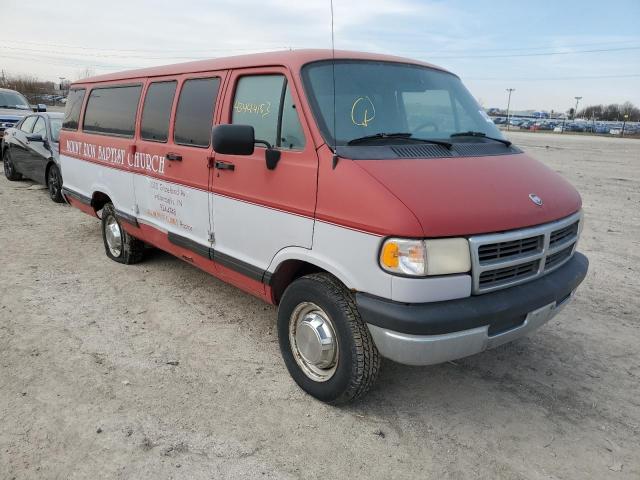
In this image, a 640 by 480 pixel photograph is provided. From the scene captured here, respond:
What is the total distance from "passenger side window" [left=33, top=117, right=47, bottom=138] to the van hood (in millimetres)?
8760

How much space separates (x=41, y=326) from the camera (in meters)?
4.23

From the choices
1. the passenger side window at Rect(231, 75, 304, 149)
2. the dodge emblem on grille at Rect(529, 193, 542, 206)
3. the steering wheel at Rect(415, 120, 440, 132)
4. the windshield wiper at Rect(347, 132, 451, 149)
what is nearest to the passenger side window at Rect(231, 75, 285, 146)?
the passenger side window at Rect(231, 75, 304, 149)

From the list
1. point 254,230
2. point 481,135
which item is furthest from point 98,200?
point 481,135

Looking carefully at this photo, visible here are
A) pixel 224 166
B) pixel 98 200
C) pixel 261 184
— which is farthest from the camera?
pixel 98 200

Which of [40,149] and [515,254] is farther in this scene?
[40,149]

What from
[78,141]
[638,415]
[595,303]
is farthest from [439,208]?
[78,141]

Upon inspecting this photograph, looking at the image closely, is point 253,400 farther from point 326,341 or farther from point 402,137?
point 402,137

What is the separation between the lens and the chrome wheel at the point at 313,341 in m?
3.14

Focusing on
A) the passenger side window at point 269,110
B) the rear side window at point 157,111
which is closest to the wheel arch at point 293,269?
the passenger side window at point 269,110

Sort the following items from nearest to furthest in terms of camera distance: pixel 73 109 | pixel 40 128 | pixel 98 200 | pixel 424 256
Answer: pixel 424 256, pixel 98 200, pixel 73 109, pixel 40 128

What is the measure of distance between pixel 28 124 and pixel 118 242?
6.15 metres

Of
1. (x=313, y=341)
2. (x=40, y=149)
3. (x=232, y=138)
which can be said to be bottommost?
(x=313, y=341)

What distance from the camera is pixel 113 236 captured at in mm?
5961

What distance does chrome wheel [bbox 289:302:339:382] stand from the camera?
314cm
